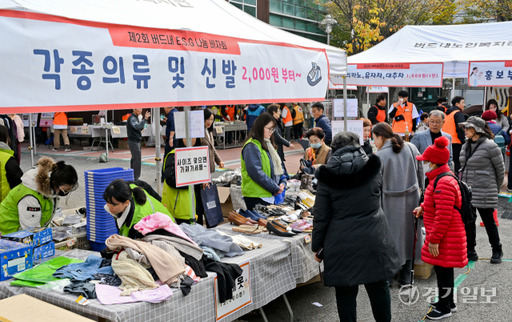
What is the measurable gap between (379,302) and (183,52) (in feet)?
8.74

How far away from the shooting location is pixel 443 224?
466 cm

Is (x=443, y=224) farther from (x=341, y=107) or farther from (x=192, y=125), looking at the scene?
(x=341, y=107)

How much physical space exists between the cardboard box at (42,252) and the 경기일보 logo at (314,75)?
3535 millimetres

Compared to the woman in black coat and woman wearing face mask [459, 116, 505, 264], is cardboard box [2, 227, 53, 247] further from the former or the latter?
woman wearing face mask [459, 116, 505, 264]

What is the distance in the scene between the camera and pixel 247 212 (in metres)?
5.55

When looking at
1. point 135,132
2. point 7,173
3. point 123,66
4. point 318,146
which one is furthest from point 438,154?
point 135,132

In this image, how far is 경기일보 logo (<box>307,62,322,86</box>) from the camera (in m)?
6.19

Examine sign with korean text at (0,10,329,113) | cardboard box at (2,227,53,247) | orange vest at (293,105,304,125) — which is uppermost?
sign with korean text at (0,10,329,113)

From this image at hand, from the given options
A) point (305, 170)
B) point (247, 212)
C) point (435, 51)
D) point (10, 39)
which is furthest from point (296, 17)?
point (10, 39)

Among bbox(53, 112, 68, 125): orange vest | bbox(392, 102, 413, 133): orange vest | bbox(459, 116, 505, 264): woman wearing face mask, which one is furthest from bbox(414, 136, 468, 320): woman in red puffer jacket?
bbox(53, 112, 68, 125): orange vest

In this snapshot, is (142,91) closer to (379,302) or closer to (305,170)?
(379,302)

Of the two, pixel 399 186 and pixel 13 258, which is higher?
pixel 399 186

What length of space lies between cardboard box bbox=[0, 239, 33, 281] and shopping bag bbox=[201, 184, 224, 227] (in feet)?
8.39

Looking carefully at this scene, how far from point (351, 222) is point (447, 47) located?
9.04m
